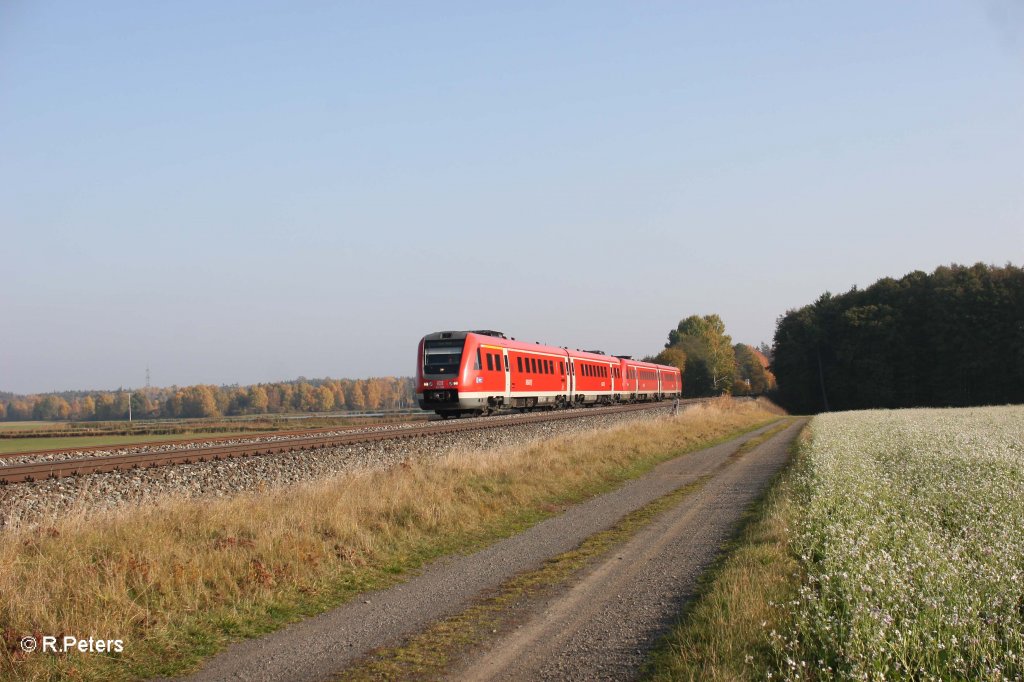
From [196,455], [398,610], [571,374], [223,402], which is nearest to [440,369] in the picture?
[571,374]

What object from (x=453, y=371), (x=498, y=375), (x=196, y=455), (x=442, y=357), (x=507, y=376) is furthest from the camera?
(x=507, y=376)

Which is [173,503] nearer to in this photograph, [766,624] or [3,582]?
[3,582]

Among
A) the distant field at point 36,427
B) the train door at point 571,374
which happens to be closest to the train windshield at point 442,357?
the train door at point 571,374

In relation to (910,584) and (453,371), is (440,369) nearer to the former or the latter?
(453,371)

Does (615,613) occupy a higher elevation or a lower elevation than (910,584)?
lower

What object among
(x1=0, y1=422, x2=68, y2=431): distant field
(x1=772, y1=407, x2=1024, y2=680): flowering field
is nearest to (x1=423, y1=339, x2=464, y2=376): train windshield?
Result: (x1=772, y1=407, x2=1024, y2=680): flowering field

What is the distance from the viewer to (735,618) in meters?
6.88

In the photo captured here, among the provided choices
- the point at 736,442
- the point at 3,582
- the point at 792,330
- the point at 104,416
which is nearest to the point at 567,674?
the point at 3,582

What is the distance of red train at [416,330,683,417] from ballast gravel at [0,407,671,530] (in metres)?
7.46

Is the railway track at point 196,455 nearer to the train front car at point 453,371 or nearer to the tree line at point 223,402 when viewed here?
the train front car at point 453,371

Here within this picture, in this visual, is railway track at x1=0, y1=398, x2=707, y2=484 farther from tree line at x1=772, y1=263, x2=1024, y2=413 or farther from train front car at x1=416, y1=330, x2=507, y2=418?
tree line at x1=772, y1=263, x2=1024, y2=413

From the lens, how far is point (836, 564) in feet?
22.8

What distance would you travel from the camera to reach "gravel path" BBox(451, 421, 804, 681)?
6.49 metres

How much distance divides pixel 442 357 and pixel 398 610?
2350 cm
